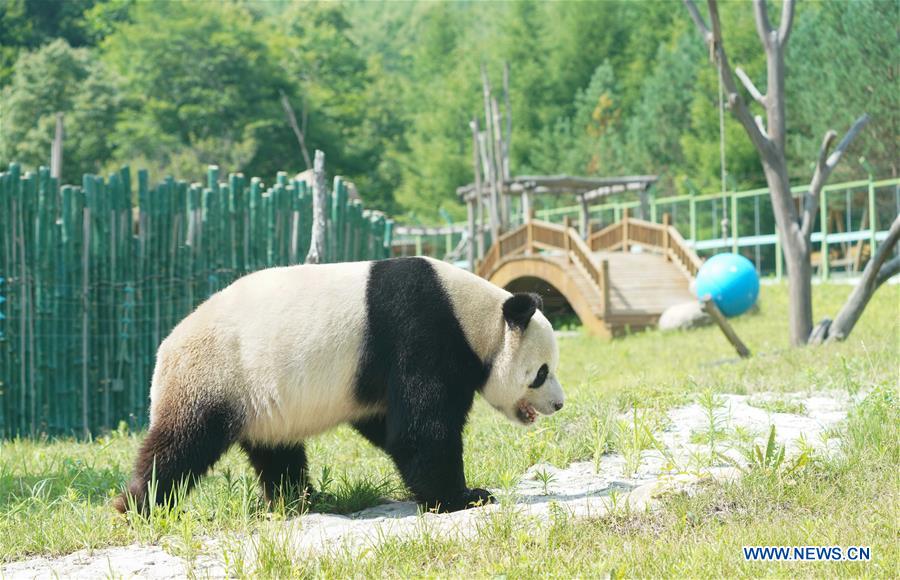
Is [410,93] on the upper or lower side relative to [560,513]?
upper

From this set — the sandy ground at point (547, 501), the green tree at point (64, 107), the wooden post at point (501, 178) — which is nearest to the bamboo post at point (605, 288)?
the wooden post at point (501, 178)

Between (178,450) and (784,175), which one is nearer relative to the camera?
(178,450)

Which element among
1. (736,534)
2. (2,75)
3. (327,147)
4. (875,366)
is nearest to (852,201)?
(875,366)

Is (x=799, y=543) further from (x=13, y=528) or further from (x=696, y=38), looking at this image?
(x=696, y=38)

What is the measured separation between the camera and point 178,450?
4.79 metres

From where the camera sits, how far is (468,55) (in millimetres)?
51281

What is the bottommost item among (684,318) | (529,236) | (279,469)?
(279,469)

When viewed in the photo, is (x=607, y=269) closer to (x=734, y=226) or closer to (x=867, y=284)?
(x=734, y=226)

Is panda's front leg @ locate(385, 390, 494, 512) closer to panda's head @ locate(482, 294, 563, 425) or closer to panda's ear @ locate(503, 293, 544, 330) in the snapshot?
panda's head @ locate(482, 294, 563, 425)

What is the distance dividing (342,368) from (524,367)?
908 millimetres

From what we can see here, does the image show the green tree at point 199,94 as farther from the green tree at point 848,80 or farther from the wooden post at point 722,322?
the wooden post at point 722,322

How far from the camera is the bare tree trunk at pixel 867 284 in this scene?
34.4ft

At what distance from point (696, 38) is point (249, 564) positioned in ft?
110

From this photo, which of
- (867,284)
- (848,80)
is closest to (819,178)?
(867,284)
